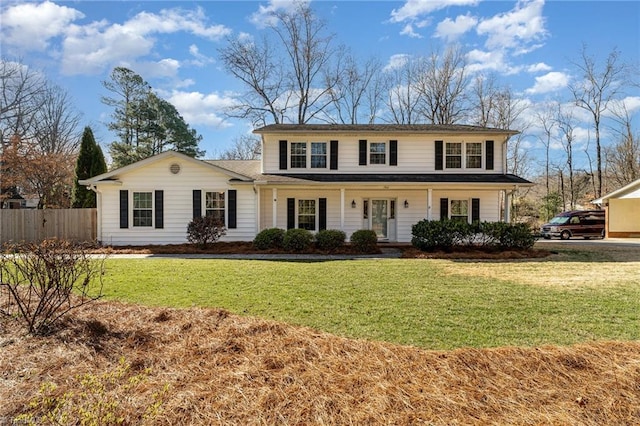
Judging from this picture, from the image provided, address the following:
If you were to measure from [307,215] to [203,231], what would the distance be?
4.71 meters

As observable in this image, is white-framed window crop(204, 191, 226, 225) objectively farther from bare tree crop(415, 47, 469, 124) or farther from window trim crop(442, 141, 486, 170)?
bare tree crop(415, 47, 469, 124)

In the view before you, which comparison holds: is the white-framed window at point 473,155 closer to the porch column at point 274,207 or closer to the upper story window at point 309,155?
the upper story window at point 309,155

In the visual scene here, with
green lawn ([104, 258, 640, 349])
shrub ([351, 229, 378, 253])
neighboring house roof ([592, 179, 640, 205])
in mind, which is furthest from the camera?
neighboring house roof ([592, 179, 640, 205])

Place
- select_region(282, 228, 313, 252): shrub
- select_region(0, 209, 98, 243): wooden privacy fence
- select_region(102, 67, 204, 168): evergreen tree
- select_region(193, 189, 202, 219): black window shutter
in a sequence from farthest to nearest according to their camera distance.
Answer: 1. select_region(102, 67, 204, 168): evergreen tree
2. select_region(0, 209, 98, 243): wooden privacy fence
3. select_region(193, 189, 202, 219): black window shutter
4. select_region(282, 228, 313, 252): shrub

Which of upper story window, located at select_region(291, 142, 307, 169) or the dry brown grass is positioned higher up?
upper story window, located at select_region(291, 142, 307, 169)

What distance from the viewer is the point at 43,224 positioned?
16.2m

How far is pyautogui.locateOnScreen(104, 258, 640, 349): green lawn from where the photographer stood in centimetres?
448

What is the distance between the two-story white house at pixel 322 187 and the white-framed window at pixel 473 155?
0.05 metres

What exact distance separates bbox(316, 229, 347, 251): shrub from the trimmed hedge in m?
2.90

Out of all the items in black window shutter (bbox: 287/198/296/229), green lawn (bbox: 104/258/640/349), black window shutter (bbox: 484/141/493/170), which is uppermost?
black window shutter (bbox: 484/141/493/170)

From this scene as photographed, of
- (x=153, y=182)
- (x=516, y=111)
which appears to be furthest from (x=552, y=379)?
(x=516, y=111)

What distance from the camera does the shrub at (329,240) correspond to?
541 inches

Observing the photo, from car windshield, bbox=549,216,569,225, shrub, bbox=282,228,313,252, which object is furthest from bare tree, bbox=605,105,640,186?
shrub, bbox=282,228,313,252

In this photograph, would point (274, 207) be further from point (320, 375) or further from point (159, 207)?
point (320, 375)
